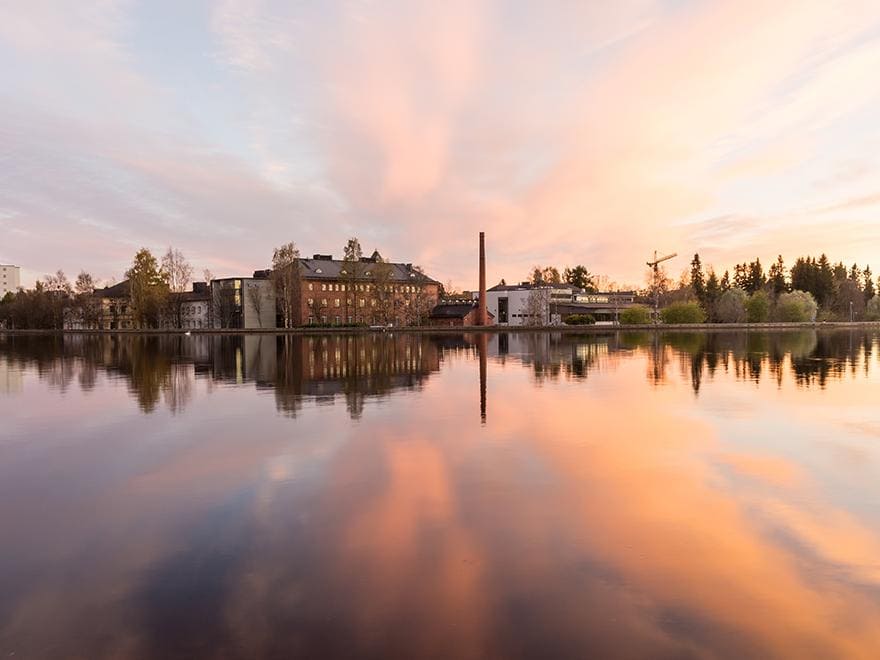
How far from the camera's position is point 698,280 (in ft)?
527

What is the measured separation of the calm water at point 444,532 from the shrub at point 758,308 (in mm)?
114161

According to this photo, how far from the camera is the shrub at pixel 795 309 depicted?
120500 millimetres

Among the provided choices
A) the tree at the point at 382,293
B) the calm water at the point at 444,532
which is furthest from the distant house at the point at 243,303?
the calm water at the point at 444,532

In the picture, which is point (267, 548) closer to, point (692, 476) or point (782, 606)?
point (782, 606)

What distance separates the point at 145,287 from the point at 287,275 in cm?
2779

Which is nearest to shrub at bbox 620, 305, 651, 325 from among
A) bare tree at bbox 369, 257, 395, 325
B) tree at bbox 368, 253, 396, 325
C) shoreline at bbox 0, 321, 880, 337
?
shoreline at bbox 0, 321, 880, 337

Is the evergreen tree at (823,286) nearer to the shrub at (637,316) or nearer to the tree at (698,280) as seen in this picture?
the tree at (698,280)

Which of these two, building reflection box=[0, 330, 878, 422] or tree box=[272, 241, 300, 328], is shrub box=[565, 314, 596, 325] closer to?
tree box=[272, 241, 300, 328]

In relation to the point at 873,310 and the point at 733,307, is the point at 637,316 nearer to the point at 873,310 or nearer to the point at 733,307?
the point at 733,307

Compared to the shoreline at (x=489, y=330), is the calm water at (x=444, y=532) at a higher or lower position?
lower

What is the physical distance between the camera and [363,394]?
78.1ft

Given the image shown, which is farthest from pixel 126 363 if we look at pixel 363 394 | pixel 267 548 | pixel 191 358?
pixel 267 548

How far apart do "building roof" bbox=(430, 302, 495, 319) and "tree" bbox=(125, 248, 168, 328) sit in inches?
2159

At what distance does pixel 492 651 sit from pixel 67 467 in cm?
1148
